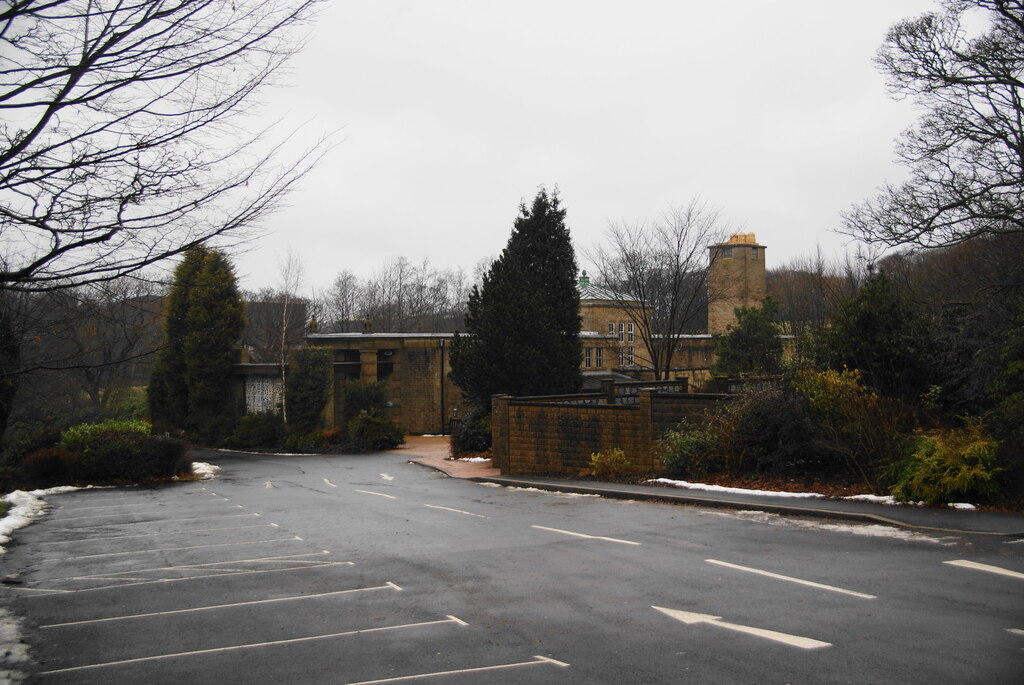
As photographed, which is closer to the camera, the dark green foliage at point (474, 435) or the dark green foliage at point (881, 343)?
the dark green foliage at point (881, 343)

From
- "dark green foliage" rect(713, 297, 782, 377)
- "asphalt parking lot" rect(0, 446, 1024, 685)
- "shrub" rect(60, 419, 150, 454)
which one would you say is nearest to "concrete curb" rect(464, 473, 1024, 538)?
"asphalt parking lot" rect(0, 446, 1024, 685)

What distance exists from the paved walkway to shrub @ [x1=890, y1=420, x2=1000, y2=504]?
1.14ft

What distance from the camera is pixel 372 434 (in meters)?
40.0

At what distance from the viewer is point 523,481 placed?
22781 millimetres

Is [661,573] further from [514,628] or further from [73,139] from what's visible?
[73,139]

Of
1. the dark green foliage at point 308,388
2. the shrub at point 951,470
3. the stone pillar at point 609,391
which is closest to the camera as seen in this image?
the shrub at point 951,470

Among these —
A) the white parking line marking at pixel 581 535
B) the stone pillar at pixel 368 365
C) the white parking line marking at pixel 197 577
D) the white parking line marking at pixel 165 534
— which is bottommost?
the white parking line marking at pixel 165 534

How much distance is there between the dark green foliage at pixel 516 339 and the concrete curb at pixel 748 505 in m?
8.76

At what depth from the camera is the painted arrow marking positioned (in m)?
6.95

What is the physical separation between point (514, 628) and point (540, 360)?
23456 mm

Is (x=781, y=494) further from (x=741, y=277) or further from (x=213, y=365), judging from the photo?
(x=741, y=277)

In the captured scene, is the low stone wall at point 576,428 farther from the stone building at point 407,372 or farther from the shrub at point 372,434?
the stone building at point 407,372

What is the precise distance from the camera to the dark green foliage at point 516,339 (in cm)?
3095

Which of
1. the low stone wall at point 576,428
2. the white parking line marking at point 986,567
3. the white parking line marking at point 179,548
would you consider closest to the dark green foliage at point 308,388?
the low stone wall at point 576,428
